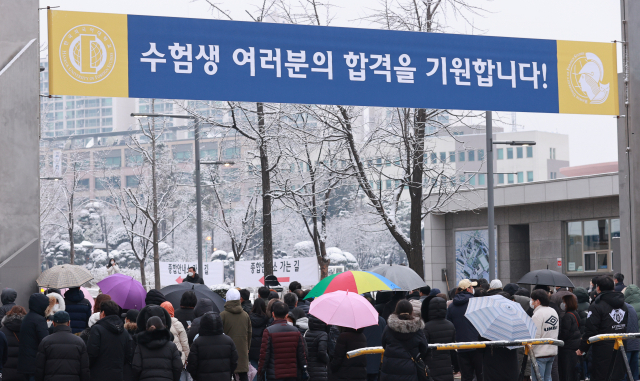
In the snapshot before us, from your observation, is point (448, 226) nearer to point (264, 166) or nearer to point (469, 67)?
point (264, 166)

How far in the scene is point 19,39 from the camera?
11961 millimetres

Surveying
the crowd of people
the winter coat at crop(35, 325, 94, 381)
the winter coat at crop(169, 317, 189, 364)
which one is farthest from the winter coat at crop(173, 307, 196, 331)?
the winter coat at crop(35, 325, 94, 381)

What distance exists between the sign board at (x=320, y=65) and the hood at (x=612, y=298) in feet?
15.7

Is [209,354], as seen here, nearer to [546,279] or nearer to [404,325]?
[404,325]

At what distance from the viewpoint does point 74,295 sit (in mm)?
11500

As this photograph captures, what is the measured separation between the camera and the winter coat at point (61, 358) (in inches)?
332

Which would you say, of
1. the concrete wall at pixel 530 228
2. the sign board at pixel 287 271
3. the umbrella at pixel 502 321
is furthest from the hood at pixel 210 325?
the concrete wall at pixel 530 228

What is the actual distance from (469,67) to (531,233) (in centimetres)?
1621

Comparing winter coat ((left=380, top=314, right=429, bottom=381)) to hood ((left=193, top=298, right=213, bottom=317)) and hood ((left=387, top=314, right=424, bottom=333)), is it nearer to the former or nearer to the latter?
hood ((left=387, top=314, right=424, bottom=333))

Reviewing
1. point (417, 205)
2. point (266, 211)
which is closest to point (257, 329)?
point (417, 205)

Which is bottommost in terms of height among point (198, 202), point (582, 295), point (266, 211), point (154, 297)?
point (582, 295)

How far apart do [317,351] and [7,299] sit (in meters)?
4.45

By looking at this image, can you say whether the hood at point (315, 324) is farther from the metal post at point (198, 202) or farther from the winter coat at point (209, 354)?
the metal post at point (198, 202)

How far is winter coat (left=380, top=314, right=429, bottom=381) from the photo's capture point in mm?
Answer: 8594
